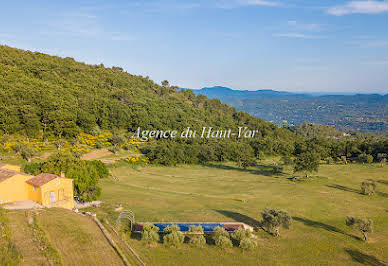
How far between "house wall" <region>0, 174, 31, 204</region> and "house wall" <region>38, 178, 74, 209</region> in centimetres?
246

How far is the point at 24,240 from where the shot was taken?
2014 cm

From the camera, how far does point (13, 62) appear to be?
A: 93.7 m

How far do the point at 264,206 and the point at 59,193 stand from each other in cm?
2574

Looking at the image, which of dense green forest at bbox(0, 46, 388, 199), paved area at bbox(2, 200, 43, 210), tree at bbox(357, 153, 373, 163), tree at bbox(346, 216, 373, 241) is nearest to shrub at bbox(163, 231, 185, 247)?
paved area at bbox(2, 200, 43, 210)

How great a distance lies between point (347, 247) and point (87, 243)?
77.9 feet

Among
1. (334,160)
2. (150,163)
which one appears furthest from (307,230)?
(334,160)

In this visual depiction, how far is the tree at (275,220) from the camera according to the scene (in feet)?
91.1

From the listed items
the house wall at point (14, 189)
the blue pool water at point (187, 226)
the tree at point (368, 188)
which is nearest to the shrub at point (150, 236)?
the blue pool water at point (187, 226)

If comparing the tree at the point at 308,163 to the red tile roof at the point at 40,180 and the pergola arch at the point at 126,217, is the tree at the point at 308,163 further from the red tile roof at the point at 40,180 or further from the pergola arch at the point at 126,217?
the red tile roof at the point at 40,180

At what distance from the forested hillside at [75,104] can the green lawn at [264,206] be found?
1079 inches

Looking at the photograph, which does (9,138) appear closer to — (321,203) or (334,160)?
(321,203)

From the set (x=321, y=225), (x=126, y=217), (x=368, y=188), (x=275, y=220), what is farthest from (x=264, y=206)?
(x=368, y=188)

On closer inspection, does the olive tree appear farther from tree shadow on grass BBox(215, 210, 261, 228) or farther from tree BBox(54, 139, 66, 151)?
tree BBox(54, 139, 66, 151)

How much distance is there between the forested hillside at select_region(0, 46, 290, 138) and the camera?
6944 cm
